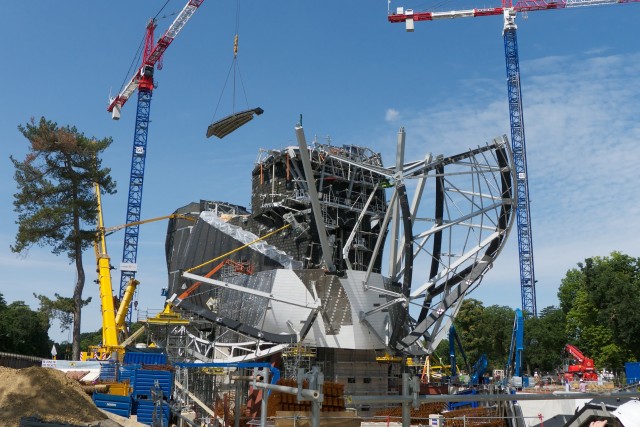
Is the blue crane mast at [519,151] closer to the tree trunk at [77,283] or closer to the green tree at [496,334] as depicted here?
the green tree at [496,334]

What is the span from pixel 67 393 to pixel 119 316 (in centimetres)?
3847

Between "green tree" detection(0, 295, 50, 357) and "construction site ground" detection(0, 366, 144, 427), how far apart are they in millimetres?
87729


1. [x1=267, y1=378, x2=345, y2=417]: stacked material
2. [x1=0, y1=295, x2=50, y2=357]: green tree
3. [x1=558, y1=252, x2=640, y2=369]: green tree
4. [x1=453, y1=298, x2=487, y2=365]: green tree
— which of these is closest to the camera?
[x1=267, y1=378, x2=345, y2=417]: stacked material

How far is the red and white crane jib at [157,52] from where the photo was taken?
111 metres

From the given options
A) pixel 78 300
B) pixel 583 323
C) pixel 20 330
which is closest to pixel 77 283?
pixel 78 300

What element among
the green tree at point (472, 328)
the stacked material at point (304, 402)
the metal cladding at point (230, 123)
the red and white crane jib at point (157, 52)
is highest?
the red and white crane jib at point (157, 52)

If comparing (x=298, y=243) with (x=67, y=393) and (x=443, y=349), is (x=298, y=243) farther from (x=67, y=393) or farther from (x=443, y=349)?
(x=443, y=349)

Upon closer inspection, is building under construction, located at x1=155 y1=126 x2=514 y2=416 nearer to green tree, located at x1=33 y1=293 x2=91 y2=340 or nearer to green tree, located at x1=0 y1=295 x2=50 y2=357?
green tree, located at x1=33 y1=293 x2=91 y2=340

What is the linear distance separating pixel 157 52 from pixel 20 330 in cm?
5556

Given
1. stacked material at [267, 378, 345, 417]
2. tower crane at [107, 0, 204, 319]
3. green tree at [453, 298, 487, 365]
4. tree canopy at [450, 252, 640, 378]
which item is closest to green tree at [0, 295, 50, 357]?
tower crane at [107, 0, 204, 319]

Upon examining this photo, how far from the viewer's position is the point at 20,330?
108812 millimetres

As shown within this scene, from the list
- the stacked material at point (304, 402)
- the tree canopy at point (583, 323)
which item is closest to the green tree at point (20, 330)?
the tree canopy at point (583, 323)

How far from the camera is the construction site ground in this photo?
2359cm

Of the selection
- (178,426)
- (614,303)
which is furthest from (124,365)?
(614,303)
